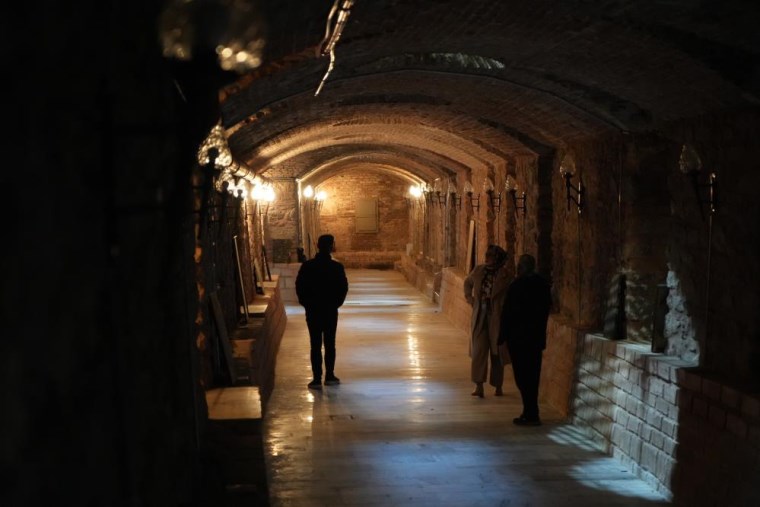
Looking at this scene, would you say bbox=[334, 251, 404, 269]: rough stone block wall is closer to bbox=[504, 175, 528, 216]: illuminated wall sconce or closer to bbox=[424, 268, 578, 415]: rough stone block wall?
bbox=[504, 175, 528, 216]: illuminated wall sconce

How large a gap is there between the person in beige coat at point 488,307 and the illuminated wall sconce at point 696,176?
8.14ft

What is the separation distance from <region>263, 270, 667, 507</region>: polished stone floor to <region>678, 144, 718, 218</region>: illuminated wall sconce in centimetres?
203

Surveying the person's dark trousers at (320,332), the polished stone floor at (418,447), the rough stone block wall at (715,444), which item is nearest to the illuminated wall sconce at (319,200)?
the polished stone floor at (418,447)

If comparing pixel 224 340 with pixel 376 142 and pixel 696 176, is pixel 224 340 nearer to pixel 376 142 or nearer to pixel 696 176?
pixel 696 176

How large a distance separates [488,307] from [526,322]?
3.06 feet

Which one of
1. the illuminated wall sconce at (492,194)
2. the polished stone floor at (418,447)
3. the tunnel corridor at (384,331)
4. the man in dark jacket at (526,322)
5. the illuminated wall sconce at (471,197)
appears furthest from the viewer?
the illuminated wall sconce at (471,197)

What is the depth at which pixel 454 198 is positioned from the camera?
15.5 metres

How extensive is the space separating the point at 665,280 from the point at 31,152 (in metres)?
5.61

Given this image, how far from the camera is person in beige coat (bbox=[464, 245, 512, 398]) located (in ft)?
24.4

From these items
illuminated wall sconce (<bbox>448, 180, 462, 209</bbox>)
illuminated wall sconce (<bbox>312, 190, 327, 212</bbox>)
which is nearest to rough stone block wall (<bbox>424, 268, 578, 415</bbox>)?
illuminated wall sconce (<bbox>448, 180, 462, 209</bbox>)

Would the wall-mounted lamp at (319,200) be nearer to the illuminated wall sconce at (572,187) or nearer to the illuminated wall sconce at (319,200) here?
the illuminated wall sconce at (319,200)

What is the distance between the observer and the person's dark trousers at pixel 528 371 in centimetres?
667

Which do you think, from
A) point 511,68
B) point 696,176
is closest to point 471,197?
point 511,68

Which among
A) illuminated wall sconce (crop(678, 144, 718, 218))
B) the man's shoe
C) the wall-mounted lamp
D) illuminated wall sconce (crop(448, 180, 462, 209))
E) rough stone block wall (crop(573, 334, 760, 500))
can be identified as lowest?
the man's shoe
